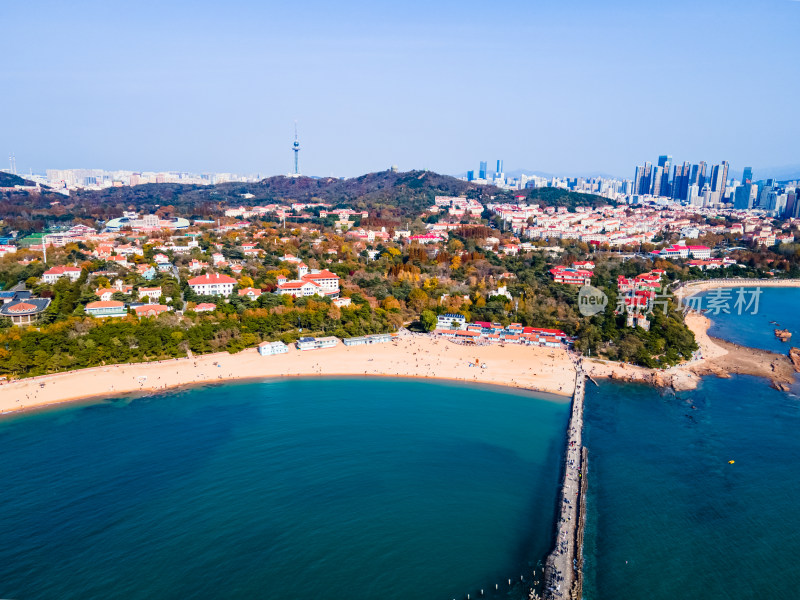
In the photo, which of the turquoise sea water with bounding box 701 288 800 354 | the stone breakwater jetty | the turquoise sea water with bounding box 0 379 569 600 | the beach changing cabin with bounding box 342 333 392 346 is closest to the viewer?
the stone breakwater jetty

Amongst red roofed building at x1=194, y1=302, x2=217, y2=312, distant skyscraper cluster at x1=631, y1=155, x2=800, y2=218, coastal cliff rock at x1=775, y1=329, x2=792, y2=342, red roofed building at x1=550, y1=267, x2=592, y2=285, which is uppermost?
distant skyscraper cluster at x1=631, y1=155, x2=800, y2=218

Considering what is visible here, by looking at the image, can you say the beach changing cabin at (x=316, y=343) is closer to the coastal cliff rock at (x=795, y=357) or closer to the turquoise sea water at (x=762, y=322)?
the turquoise sea water at (x=762, y=322)

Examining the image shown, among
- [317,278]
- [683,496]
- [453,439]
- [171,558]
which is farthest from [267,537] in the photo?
[317,278]

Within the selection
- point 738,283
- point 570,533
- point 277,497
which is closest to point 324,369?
point 277,497

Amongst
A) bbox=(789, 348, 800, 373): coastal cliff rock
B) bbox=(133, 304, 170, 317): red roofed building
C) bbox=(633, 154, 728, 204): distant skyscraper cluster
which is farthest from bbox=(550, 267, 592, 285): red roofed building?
bbox=(633, 154, 728, 204): distant skyscraper cluster

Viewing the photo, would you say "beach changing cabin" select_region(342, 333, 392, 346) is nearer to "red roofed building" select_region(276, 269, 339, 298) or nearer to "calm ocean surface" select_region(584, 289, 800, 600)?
"red roofed building" select_region(276, 269, 339, 298)
